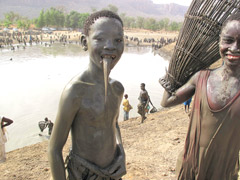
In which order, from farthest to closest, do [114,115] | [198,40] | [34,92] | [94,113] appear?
1. [34,92]
2. [198,40]
3. [114,115]
4. [94,113]

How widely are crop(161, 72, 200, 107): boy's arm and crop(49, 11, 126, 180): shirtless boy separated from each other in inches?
22.0

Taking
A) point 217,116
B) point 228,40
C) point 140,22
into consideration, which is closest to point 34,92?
point 217,116

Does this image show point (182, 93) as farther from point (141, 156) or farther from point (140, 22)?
point (140, 22)

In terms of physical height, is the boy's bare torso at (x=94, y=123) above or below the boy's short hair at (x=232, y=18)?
below

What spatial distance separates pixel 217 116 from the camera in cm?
181

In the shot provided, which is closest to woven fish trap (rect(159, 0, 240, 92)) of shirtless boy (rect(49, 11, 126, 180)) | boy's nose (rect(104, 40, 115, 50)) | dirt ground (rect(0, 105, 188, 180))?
shirtless boy (rect(49, 11, 126, 180))

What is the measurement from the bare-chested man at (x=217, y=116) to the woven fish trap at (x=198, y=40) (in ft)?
0.33

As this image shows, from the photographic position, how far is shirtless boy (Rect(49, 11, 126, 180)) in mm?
1513

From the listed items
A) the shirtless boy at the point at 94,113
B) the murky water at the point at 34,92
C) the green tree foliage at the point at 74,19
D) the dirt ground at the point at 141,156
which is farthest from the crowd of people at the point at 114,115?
the green tree foliage at the point at 74,19

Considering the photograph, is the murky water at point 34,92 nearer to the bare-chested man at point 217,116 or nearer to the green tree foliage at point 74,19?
the bare-chested man at point 217,116

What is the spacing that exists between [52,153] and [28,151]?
4.76m

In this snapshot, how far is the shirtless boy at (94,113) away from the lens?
1513mm

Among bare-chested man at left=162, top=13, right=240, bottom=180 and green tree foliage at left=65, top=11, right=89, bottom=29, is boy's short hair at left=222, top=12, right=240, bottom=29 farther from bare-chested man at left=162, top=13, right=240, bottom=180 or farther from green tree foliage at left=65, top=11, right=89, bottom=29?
green tree foliage at left=65, top=11, right=89, bottom=29

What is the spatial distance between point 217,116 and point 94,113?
1013 millimetres
